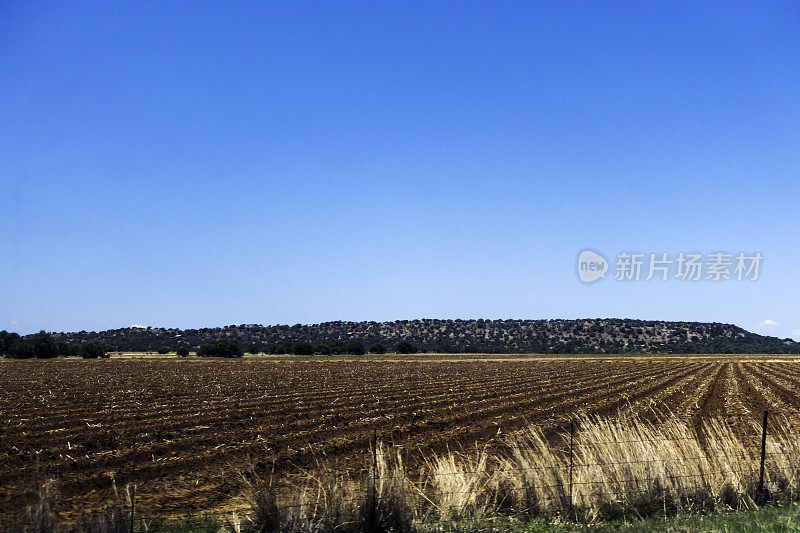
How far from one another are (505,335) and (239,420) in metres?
164

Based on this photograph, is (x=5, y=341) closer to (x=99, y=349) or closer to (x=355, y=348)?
(x=99, y=349)

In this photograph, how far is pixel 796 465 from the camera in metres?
10.5

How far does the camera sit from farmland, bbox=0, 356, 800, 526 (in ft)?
41.0

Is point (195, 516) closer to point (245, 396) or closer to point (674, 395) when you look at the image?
point (245, 396)

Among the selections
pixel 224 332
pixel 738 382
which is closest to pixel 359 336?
pixel 224 332

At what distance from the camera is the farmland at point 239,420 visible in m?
12.5

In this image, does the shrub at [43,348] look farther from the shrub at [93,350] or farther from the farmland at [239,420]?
the farmland at [239,420]

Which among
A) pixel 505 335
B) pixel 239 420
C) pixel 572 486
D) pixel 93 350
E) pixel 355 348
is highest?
pixel 505 335

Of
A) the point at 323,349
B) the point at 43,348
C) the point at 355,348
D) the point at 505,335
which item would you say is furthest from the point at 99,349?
the point at 505,335

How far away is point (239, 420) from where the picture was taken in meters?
21.0

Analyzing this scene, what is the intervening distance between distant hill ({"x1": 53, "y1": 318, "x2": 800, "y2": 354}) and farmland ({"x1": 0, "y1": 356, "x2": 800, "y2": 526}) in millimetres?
121572

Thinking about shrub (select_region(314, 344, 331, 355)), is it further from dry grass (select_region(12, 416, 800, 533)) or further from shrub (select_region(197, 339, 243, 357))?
dry grass (select_region(12, 416, 800, 533))

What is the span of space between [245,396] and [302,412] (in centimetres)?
770

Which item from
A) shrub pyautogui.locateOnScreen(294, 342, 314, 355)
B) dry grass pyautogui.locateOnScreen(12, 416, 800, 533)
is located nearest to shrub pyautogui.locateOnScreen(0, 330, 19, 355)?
shrub pyautogui.locateOnScreen(294, 342, 314, 355)
